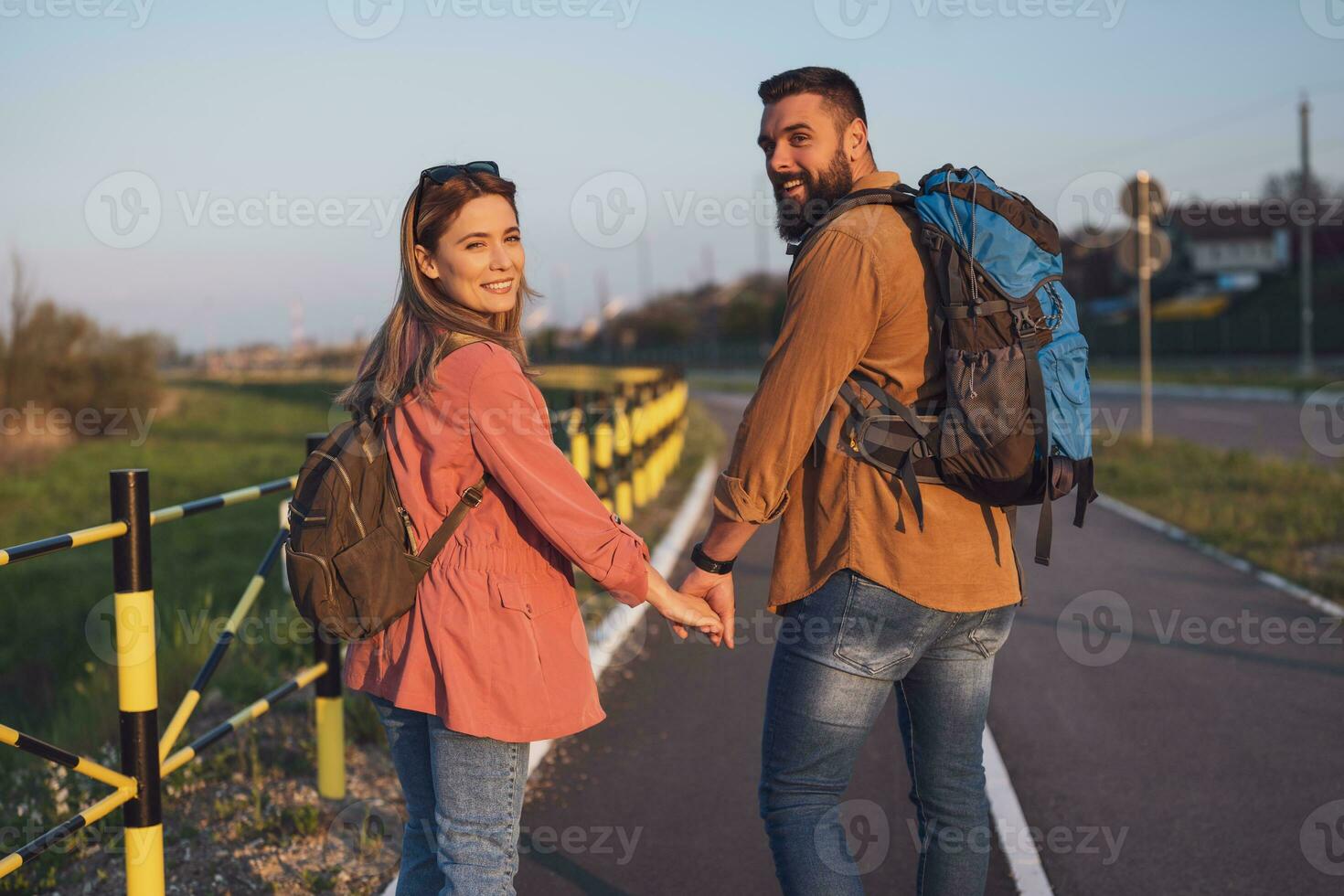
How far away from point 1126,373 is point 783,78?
4229 centimetres

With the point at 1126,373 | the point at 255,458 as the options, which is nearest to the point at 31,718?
the point at 255,458

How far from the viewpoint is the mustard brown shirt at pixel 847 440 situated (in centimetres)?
260

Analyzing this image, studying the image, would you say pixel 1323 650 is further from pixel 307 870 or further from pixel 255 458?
pixel 255 458

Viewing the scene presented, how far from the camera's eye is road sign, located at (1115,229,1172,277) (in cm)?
1673

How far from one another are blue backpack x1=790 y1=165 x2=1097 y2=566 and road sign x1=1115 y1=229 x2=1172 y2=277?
49.4ft

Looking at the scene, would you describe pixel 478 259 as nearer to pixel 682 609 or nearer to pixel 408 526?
pixel 408 526

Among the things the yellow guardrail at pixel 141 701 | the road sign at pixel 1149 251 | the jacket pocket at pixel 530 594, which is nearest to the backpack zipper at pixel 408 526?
the jacket pocket at pixel 530 594

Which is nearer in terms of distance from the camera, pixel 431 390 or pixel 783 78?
pixel 431 390

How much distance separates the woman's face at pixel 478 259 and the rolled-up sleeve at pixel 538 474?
0.17 m

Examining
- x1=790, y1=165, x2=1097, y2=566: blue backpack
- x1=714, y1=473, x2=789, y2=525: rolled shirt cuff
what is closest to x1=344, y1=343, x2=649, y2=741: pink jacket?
x1=714, y1=473, x2=789, y2=525: rolled shirt cuff

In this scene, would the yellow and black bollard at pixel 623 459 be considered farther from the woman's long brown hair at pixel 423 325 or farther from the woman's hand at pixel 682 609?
the woman's long brown hair at pixel 423 325

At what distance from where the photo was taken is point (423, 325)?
2646 mm

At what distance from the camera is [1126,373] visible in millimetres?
42375

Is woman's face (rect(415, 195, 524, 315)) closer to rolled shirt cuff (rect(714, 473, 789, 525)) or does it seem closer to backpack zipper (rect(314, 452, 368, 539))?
backpack zipper (rect(314, 452, 368, 539))
